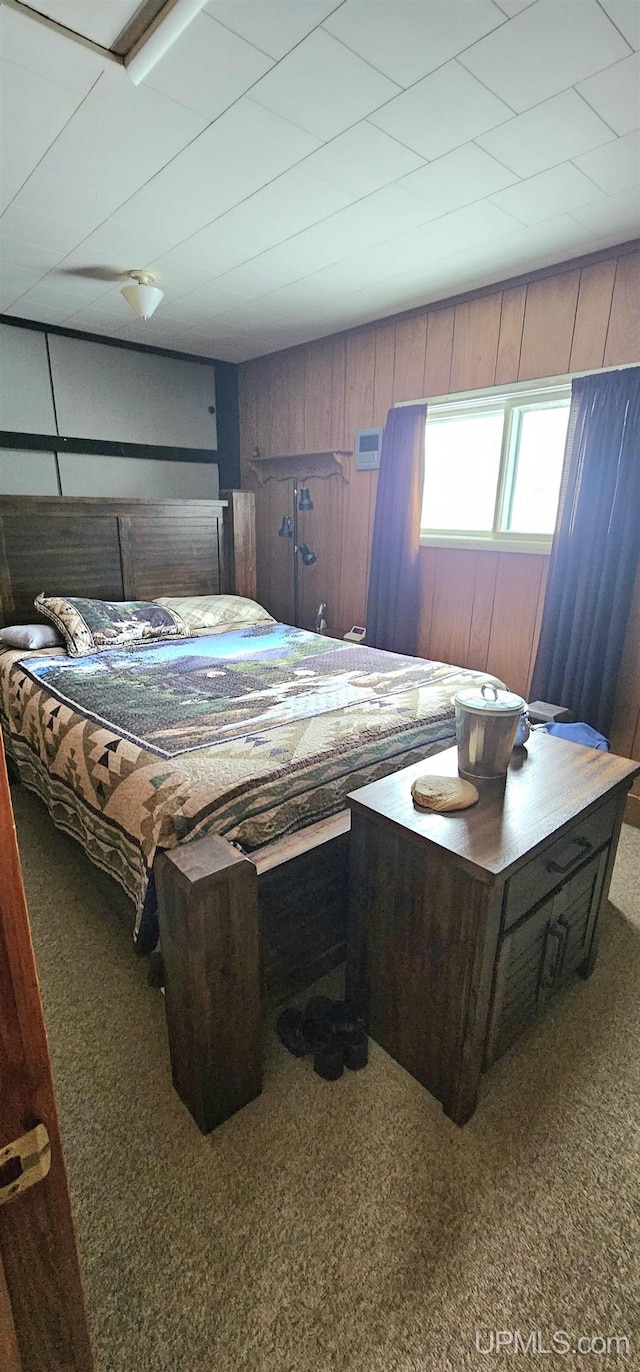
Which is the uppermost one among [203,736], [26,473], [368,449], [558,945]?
[368,449]

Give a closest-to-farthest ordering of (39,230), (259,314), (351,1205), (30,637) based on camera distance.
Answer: (351,1205) → (39,230) → (30,637) → (259,314)

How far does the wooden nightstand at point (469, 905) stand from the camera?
3.87 feet

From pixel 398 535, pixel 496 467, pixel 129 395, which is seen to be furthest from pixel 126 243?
pixel 496 467

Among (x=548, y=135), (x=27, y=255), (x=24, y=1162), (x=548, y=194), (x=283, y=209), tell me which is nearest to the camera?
(x=24, y=1162)

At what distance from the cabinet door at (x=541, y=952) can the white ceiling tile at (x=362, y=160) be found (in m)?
2.10

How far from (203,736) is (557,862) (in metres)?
1.00

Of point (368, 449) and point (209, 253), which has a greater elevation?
point (209, 253)

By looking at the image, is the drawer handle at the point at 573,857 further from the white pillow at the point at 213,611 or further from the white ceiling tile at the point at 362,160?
the white pillow at the point at 213,611

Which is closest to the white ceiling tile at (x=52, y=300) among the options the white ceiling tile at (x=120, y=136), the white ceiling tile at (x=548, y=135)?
the white ceiling tile at (x=120, y=136)

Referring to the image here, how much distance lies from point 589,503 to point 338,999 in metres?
2.11

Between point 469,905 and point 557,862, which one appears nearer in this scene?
point 469,905

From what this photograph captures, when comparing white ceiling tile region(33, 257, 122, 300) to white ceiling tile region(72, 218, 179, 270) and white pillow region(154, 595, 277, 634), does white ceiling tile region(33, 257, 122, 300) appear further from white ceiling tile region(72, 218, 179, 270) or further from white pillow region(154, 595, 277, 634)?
white pillow region(154, 595, 277, 634)

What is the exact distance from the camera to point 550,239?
87.5 inches

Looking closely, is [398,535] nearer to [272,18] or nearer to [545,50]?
[545,50]
